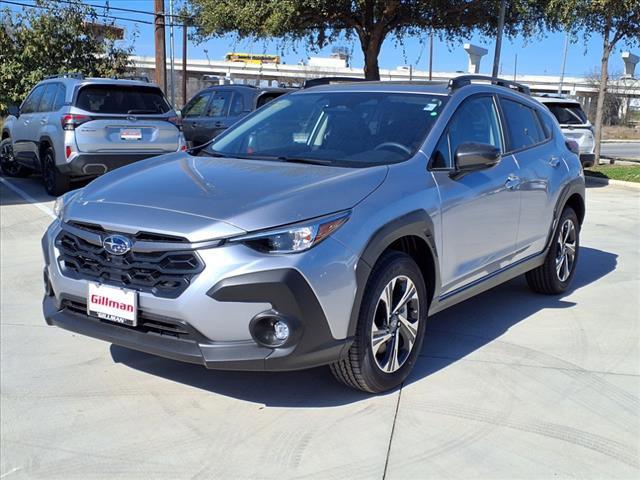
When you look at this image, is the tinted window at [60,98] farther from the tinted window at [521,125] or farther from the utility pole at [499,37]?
the utility pole at [499,37]

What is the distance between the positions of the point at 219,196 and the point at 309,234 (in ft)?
1.82

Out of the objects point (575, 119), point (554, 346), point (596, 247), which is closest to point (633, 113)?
point (575, 119)

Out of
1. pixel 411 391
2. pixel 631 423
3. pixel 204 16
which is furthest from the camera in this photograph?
pixel 204 16

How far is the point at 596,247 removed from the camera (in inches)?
328

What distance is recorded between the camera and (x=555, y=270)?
5.94 meters

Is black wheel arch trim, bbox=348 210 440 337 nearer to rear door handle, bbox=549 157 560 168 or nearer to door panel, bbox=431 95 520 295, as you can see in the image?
door panel, bbox=431 95 520 295

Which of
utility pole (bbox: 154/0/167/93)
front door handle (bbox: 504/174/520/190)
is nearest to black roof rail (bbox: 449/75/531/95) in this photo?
front door handle (bbox: 504/174/520/190)

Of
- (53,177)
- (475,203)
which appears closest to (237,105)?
(53,177)

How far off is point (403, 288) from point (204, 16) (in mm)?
14444

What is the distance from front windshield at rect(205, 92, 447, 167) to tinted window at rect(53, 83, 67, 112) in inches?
245

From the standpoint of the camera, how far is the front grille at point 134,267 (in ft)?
11.0

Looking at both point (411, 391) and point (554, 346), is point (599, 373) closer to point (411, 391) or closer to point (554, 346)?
point (554, 346)

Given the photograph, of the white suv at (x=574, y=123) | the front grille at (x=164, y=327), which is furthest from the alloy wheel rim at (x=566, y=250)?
the white suv at (x=574, y=123)

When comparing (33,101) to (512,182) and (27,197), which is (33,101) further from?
(512,182)
